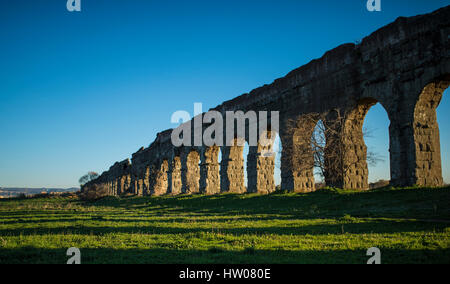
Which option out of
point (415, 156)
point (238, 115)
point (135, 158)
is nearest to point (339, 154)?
point (415, 156)

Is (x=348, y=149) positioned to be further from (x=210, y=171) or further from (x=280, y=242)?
(x=210, y=171)

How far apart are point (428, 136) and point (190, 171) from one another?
20.8 metres

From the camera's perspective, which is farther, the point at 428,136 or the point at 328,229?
the point at 428,136

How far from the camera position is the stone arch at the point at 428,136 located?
11641mm

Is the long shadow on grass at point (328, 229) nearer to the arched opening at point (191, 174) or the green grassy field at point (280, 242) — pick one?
the green grassy field at point (280, 242)

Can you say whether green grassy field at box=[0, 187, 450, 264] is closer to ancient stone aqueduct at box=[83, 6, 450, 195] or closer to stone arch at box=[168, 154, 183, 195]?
ancient stone aqueduct at box=[83, 6, 450, 195]

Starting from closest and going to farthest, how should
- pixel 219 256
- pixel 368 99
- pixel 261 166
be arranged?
pixel 219 256, pixel 368 99, pixel 261 166

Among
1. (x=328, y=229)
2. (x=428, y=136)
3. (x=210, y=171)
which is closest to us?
(x=328, y=229)

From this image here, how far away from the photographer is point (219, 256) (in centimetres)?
468

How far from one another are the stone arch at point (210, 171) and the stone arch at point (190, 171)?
3.01 meters

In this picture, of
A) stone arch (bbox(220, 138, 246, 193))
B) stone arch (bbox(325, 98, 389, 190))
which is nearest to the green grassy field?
stone arch (bbox(325, 98, 389, 190))

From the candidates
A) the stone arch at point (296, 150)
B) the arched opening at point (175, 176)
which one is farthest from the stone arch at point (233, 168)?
the arched opening at point (175, 176)

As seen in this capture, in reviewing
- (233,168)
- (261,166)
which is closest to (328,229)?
(261,166)
